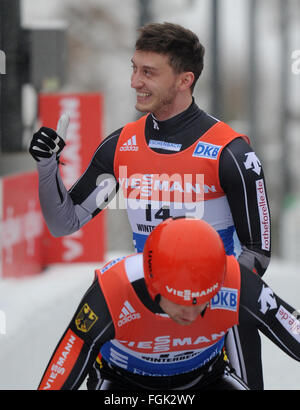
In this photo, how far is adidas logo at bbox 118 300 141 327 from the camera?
5.56ft

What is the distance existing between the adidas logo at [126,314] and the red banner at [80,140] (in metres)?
3.31

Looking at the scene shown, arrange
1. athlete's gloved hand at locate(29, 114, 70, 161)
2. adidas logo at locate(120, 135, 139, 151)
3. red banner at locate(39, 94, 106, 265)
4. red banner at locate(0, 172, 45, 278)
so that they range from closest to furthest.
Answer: athlete's gloved hand at locate(29, 114, 70, 161) → adidas logo at locate(120, 135, 139, 151) → red banner at locate(0, 172, 45, 278) → red banner at locate(39, 94, 106, 265)

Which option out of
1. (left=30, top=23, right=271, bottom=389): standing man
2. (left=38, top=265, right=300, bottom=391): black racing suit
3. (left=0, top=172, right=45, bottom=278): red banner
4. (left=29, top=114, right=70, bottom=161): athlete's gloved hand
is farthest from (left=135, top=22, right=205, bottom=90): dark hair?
(left=0, top=172, right=45, bottom=278): red banner

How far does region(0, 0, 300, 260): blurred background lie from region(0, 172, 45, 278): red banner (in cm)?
19

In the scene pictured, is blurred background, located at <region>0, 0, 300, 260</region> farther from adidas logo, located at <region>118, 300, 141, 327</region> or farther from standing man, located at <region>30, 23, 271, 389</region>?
adidas logo, located at <region>118, 300, 141, 327</region>

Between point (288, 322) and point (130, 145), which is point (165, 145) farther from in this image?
point (288, 322)

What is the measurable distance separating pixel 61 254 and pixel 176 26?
3308mm

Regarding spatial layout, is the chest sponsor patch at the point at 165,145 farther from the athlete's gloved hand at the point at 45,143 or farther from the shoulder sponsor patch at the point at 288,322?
the shoulder sponsor patch at the point at 288,322

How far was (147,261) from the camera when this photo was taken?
63.1 inches

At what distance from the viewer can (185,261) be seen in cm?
153

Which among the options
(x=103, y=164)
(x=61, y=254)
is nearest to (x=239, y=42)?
(x=61, y=254)

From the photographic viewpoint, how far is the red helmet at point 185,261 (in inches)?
60.4

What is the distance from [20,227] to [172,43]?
290cm

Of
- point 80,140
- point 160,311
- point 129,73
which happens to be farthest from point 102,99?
point 160,311
